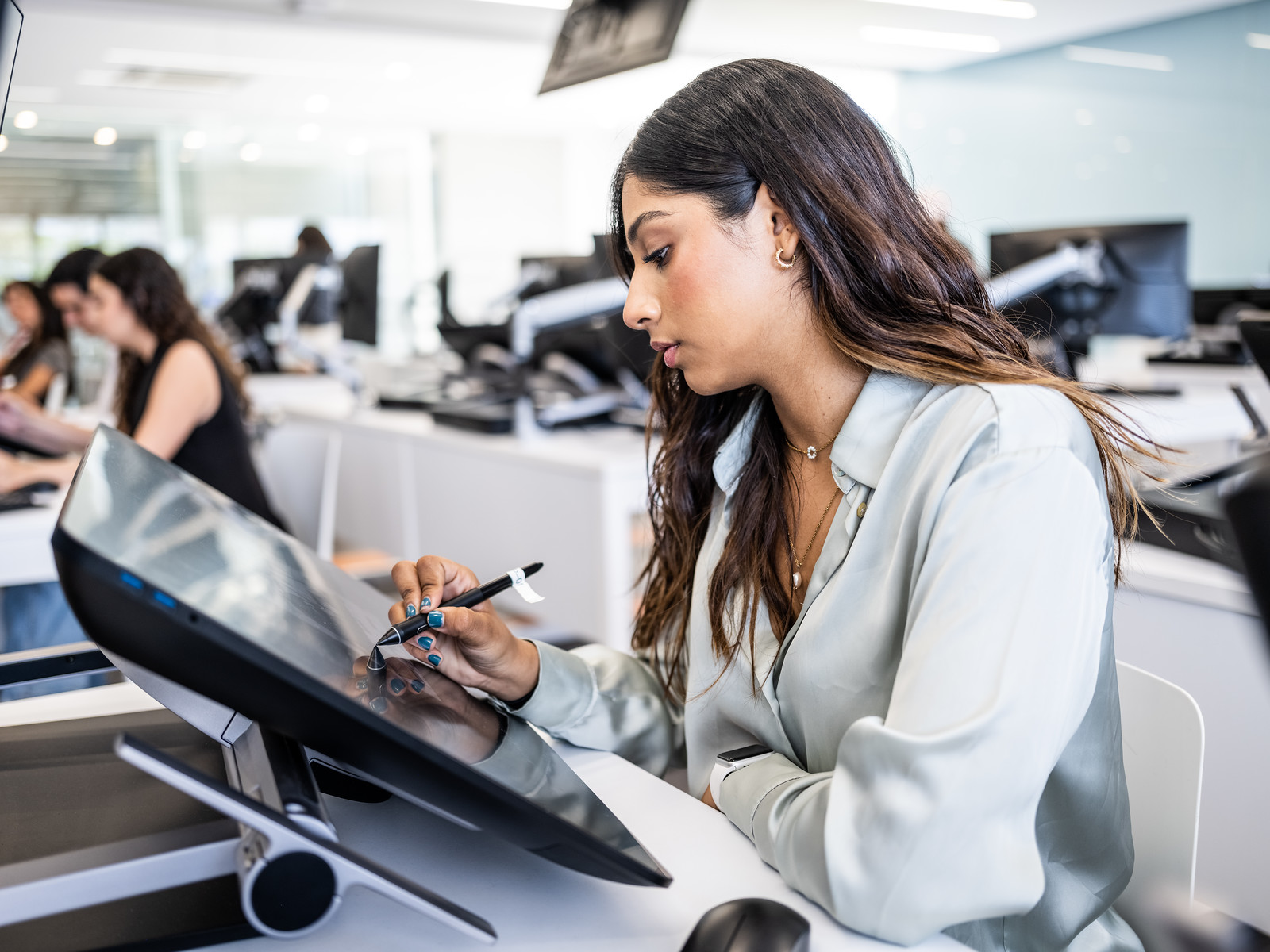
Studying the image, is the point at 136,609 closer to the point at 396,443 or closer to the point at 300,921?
the point at 300,921

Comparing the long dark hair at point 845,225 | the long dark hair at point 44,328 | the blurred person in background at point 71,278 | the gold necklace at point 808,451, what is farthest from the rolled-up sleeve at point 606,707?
the long dark hair at point 44,328

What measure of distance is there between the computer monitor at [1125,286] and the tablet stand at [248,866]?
3.04 meters

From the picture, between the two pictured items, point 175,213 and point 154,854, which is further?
point 175,213

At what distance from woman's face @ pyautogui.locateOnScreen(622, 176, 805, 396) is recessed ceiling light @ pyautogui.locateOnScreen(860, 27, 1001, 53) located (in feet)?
25.4

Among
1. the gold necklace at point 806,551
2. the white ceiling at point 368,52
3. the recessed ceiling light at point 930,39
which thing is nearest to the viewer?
the gold necklace at point 806,551

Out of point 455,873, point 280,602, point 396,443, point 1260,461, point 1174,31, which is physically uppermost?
point 1174,31

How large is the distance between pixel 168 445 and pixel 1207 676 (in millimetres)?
2173

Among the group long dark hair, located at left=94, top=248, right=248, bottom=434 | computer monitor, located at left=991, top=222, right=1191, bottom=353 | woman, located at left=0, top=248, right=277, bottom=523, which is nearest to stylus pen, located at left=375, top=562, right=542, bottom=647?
woman, located at left=0, top=248, right=277, bottom=523

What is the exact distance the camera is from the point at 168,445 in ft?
8.21

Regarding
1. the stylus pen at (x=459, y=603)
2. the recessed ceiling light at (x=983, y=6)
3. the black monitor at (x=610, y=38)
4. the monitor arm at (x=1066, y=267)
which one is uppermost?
the recessed ceiling light at (x=983, y=6)

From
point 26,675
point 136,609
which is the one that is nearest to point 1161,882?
point 136,609

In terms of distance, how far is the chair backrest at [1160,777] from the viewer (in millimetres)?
888

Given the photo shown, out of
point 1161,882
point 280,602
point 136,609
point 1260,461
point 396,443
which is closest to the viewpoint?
point 1260,461

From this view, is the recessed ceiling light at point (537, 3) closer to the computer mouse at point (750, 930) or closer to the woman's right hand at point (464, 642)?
the woman's right hand at point (464, 642)
